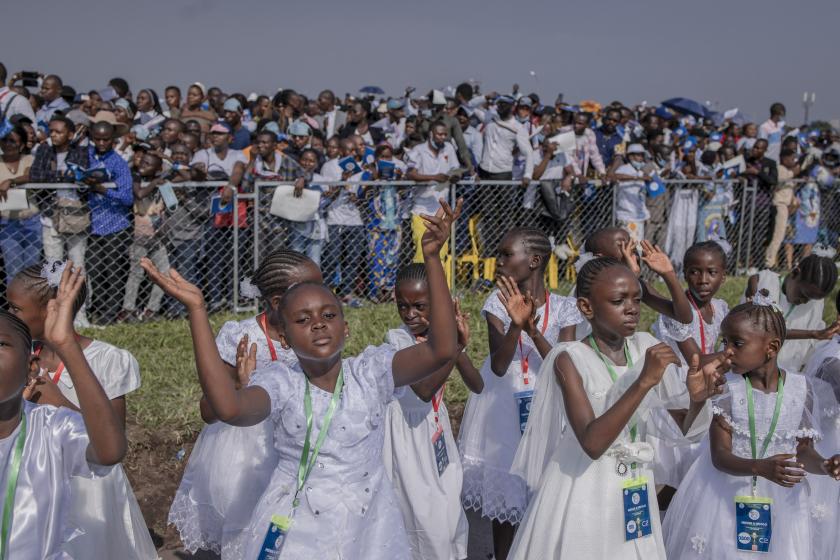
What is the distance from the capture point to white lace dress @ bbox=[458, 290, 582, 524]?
448cm

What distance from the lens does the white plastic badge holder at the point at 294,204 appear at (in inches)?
347

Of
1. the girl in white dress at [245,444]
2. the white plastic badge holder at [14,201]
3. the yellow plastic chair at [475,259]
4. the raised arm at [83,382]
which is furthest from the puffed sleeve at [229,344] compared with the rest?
the yellow plastic chair at [475,259]

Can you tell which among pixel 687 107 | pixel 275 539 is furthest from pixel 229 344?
pixel 687 107

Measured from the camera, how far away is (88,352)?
365 centimetres

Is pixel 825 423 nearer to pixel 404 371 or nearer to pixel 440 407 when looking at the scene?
pixel 440 407

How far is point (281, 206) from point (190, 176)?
36.2 inches

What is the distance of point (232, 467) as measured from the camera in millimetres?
4008

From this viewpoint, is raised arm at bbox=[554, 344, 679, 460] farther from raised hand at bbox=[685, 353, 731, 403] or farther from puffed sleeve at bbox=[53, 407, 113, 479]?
puffed sleeve at bbox=[53, 407, 113, 479]

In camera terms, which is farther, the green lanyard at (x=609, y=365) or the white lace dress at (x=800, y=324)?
the white lace dress at (x=800, y=324)

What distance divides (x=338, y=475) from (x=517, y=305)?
3.76ft

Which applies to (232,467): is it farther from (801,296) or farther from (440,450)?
(801,296)

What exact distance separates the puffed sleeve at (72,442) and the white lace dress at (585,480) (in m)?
1.65

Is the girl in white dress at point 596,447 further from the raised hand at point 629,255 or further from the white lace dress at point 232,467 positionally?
the white lace dress at point 232,467

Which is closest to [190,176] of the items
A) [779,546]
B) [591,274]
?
[591,274]
